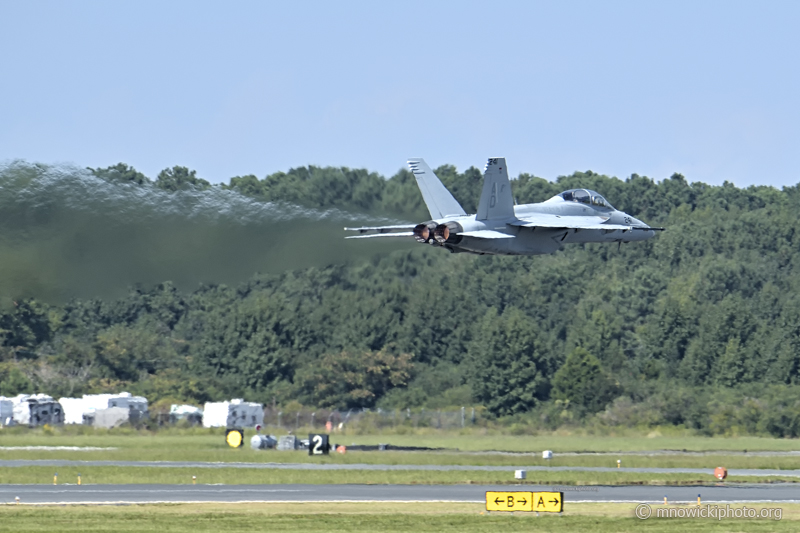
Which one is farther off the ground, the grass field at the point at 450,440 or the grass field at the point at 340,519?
the grass field at the point at 340,519

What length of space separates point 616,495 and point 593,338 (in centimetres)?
5825

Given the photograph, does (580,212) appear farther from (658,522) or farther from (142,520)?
(142,520)

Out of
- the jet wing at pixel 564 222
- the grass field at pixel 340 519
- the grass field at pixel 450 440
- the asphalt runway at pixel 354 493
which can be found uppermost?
the jet wing at pixel 564 222

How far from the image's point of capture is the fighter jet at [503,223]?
4069 centimetres

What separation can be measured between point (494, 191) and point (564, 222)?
3.73m

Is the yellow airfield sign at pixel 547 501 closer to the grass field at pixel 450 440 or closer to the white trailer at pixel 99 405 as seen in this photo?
the grass field at pixel 450 440

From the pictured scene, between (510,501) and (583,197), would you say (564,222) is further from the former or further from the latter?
(510,501)

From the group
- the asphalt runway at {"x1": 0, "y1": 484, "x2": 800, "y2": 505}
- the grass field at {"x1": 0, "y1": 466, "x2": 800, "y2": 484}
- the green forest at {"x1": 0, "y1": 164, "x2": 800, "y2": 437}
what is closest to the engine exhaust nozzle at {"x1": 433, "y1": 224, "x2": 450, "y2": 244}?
the asphalt runway at {"x1": 0, "y1": 484, "x2": 800, "y2": 505}

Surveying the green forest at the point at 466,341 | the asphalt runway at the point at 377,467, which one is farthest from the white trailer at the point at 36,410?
the asphalt runway at the point at 377,467

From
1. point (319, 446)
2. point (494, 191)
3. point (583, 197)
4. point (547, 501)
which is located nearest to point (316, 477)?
point (319, 446)

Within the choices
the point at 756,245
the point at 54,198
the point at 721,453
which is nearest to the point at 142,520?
the point at 54,198

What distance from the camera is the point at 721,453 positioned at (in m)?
65.4

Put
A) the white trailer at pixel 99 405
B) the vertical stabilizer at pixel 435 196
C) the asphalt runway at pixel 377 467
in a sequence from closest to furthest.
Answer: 1. the vertical stabilizer at pixel 435 196
2. the asphalt runway at pixel 377 467
3. the white trailer at pixel 99 405

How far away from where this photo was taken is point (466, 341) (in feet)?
329
